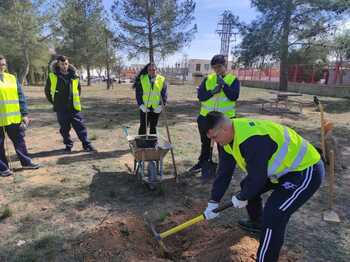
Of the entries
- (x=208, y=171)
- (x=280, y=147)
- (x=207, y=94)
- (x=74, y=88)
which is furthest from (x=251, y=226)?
(x=74, y=88)

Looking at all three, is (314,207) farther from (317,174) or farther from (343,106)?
(343,106)

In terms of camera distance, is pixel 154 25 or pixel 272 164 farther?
pixel 154 25

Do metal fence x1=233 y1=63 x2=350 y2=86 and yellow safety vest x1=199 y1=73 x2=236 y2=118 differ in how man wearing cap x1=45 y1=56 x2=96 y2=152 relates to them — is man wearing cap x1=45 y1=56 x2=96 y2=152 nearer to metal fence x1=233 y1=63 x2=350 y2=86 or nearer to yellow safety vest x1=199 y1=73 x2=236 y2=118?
yellow safety vest x1=199 y1=73 x2=236 y2=118

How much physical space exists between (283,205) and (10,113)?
13.6ft

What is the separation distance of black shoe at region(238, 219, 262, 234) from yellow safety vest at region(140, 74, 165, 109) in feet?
9.95

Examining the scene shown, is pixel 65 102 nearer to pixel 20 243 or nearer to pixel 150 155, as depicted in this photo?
pixel 150 155

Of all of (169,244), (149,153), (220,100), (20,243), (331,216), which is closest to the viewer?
(20,243)

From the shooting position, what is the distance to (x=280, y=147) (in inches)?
88.5

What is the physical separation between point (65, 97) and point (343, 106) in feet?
43.2

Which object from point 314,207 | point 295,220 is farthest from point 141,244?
point 314,207

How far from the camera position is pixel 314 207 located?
4.00 m

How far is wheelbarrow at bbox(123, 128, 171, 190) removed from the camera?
411 cm

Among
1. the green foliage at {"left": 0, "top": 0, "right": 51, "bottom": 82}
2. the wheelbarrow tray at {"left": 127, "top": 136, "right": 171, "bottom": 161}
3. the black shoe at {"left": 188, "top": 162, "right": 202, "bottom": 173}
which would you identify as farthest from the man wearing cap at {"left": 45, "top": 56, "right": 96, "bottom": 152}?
the green foliage at {"left": 0, "top": 0, "right": 51, "bottom": 82}

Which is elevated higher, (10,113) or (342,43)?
(342,43)
